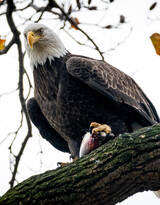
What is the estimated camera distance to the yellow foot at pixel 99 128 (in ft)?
12.4

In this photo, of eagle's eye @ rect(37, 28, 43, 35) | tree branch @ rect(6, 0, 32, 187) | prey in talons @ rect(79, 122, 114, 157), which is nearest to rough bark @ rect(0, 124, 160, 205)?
prey in talons @ rect(79, 122, 114, 157)

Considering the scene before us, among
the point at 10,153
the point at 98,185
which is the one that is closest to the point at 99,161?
the point at 98,185

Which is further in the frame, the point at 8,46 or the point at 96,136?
the point at 8,46

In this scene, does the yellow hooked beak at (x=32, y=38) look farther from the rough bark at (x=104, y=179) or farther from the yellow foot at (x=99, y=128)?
the rough bark at (x=104, y=179)

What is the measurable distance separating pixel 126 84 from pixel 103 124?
Result: 0.74 metres

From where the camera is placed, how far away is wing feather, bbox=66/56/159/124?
4.10m

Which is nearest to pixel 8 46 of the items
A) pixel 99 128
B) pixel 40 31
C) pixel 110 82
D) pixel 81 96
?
pixel 40 31

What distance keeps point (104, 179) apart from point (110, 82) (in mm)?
1804

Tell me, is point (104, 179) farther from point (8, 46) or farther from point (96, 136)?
point (8, 46)

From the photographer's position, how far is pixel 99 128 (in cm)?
382

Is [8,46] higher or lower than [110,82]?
higher

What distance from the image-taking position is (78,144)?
4.29m

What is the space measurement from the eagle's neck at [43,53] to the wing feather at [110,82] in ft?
1.14

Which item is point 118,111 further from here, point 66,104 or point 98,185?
point 98,185
